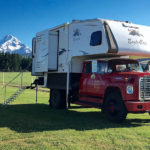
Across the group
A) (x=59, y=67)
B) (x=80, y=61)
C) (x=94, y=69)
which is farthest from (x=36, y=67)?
(x=94, y=69)

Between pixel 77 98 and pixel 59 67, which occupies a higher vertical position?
pixel 59 67

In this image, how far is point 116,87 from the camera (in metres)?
9.01

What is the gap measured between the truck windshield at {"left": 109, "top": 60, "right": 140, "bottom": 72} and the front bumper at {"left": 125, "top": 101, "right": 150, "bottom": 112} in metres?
1.48

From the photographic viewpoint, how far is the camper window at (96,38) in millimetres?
9570

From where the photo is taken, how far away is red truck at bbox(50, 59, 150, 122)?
8469 mm

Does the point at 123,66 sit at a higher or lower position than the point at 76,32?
lower

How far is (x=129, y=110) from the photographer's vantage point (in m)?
8.41

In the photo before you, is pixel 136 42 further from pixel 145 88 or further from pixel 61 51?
pixel 61 51

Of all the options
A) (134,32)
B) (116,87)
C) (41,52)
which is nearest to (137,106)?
(116,87)

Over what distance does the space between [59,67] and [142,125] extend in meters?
5.08

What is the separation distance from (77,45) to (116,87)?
114 inches

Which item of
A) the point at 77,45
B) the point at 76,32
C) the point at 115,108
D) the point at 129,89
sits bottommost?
the point at 115,108

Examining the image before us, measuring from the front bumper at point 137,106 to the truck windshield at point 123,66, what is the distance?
1.48 m

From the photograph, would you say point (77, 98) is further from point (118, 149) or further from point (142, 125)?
point (118, 149)
